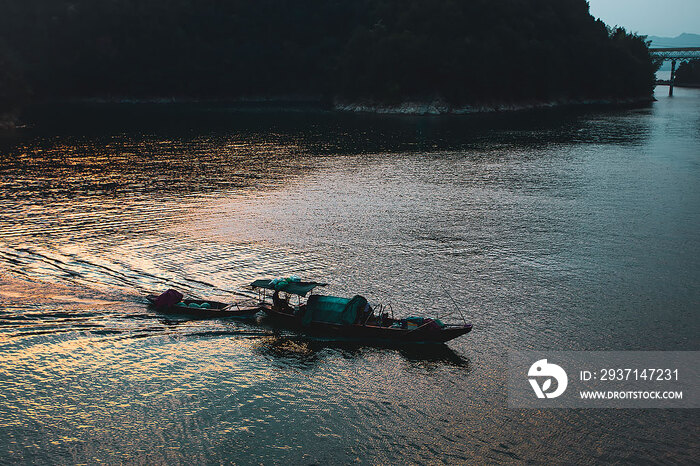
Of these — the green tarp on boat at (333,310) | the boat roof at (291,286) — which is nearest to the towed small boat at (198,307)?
the boat roof at (291,286)

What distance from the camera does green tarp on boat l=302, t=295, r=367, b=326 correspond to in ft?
115

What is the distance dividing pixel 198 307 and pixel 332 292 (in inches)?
358

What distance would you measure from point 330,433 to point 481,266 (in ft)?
75.6

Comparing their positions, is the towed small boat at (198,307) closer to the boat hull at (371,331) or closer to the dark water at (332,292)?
the dark water at (332,292)

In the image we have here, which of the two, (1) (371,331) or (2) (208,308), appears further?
(2) (208,308)

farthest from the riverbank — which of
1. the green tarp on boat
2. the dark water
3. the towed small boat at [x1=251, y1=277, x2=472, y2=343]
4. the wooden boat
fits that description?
the green tarp on boat

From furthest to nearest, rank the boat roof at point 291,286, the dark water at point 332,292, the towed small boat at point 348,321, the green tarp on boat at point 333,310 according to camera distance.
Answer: the boat roof at point 291,286, the green tarp on boat at point 333,310, the towed small boat at point 348,321, the dark water at point 332,292

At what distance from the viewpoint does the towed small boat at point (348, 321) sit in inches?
1321

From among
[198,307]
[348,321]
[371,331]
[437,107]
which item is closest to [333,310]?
[348,321]

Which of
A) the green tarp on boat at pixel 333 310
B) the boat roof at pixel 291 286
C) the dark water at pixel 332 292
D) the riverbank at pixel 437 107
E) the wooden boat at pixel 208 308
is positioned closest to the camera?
the dark water at pixel 332 292

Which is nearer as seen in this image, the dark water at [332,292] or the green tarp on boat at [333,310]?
the dark water at [332,292]

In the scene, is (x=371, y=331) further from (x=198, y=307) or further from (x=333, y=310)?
(x=198, y=307)

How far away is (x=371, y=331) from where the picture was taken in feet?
Answer: 113

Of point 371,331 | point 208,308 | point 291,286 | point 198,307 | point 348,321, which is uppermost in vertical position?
point 291,286
